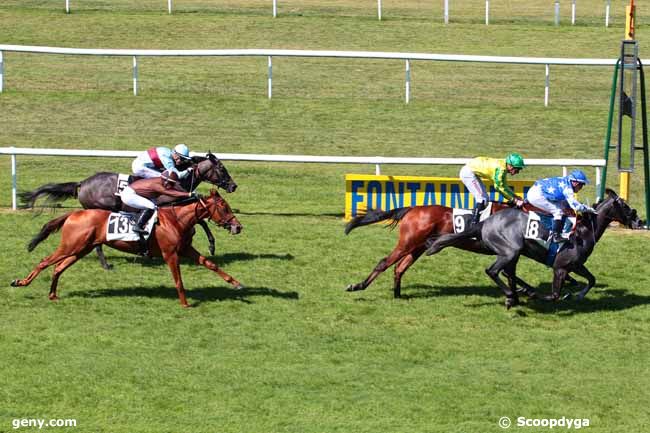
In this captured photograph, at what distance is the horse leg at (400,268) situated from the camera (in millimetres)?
13742

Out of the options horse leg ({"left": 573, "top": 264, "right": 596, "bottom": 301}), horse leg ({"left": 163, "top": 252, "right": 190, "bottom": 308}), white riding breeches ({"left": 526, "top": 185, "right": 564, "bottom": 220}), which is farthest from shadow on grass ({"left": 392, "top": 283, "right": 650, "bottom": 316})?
horse leg ({"left": 163, "top": 252, "right": 190, "bottom": 308})

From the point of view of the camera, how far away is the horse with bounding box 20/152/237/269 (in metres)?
15.1

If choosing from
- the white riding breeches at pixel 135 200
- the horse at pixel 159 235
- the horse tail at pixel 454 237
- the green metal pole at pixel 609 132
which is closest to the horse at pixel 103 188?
the white riding breeches at pixel 135 200

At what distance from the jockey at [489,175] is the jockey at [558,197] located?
1.39ft

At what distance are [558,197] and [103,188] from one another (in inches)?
231

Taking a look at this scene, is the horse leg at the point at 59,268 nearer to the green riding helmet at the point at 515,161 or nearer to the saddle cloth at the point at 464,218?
the saddle cloth at the point at 464,218

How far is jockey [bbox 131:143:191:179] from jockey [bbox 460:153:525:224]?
3.70 metres

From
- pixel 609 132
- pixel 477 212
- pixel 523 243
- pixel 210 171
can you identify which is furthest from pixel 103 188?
pixel 609 132

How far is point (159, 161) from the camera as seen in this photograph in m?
15.3

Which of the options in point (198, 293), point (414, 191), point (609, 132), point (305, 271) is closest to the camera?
point (198, 293)

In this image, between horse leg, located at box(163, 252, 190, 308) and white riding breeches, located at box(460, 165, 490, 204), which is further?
white riding breeches, located at box(460, 165, 490, 204)

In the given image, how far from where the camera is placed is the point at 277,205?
1873 cm

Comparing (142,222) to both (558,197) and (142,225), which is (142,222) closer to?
(142,225)

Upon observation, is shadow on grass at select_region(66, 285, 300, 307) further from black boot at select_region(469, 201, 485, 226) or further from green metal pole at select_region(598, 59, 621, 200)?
green metal pole at select_region(598, 59, 621, 200)
